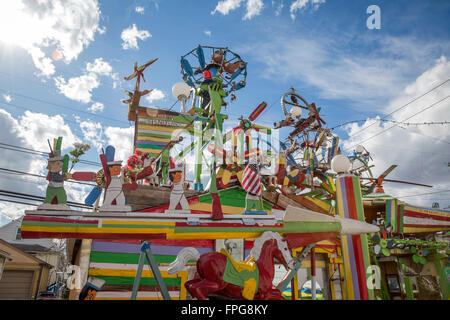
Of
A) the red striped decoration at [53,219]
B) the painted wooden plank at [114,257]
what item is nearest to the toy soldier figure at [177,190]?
the red striped decoration at [53,219]

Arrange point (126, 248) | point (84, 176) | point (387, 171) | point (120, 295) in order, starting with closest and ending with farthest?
point (84, 176) → point (120, 295) → point (126, 248) → point (387, 171)

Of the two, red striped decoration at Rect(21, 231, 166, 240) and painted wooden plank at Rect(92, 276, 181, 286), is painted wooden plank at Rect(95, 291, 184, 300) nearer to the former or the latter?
painted wooden plank at Rect(92, 276, 181, 286)

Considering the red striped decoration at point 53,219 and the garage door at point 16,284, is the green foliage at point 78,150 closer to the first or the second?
the red striped decoration at point 53,219

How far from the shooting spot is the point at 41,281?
22.0 metres

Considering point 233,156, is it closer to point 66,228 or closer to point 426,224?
point 66,228

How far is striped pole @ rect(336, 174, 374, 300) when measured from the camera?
462 centimetres

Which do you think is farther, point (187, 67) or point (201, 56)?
point (201, 56)

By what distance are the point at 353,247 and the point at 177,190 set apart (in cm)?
335

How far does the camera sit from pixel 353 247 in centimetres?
485

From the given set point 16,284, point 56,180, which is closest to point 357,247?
point 56,180

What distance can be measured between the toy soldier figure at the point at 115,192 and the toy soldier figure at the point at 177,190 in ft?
2.22

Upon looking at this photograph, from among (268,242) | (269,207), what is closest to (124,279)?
(268,242)

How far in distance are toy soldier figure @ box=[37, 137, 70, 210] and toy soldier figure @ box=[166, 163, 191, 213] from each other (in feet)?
4.64

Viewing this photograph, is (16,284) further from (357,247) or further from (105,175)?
(357,247)
